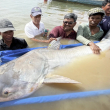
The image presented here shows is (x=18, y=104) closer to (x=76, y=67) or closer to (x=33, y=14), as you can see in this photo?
(x=76, y=67)

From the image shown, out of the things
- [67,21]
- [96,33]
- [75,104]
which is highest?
[67,21]

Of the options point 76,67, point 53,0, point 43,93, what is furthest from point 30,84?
point 53,0

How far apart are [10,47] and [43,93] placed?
1.70 metres

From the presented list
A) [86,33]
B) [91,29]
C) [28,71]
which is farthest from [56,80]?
[91,29]

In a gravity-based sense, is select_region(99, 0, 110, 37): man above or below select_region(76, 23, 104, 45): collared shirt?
above

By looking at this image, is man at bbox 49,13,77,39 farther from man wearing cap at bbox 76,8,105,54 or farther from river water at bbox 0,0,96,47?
river water at bbox 0,0,96,47

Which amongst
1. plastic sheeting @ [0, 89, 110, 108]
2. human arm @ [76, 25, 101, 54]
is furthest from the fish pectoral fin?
human arm @ [76, 25, 101, 54]

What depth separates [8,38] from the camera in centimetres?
281

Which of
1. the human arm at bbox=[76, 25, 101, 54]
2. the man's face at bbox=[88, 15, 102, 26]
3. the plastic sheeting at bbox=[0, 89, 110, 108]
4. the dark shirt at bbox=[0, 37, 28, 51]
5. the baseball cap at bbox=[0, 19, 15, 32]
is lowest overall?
the plastic sheeting at bbox=[0, 89, 110, 108]

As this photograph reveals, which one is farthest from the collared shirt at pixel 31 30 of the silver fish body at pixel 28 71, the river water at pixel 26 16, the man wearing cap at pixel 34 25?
the silver fish body at pixel 28 71

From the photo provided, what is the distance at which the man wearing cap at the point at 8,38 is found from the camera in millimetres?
2654

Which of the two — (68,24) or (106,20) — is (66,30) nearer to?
(68,24)

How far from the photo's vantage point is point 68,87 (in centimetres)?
204

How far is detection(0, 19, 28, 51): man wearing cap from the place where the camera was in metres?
2.65
